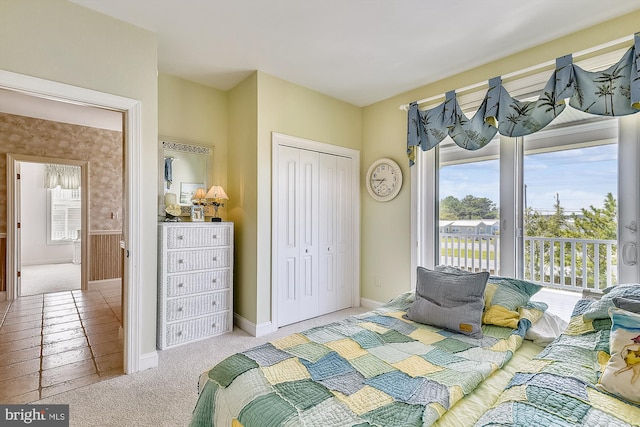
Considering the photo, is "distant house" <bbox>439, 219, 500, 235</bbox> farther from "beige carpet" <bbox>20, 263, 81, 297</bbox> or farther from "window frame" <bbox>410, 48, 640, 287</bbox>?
"beige carpet" <bbox>20, 263, 81, 297</bbox>

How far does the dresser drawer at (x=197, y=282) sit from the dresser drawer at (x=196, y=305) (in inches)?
2.3

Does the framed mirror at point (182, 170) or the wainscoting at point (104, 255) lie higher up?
the framed mirror at point (182, 170)

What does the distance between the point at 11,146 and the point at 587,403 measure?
6.49m

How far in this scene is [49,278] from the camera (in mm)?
5520

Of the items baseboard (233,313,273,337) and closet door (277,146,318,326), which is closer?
baseboard (233,313,273,337)

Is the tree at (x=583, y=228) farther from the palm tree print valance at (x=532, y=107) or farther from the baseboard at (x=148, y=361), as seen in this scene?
the baseboard at (x=148, y=361)

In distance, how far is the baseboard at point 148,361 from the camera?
2.39 meters

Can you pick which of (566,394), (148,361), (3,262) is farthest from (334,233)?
(3,262)

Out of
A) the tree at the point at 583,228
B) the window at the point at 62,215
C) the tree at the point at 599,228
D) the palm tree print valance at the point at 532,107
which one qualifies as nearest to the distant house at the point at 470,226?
the tree at the point at 583,228

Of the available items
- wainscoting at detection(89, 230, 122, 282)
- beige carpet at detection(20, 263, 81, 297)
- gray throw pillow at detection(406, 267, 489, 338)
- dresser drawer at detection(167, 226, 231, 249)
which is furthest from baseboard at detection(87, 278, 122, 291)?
gray throw pillow at detection(406, 267, 489, 338)

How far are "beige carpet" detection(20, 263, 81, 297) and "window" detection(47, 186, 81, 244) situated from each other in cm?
71

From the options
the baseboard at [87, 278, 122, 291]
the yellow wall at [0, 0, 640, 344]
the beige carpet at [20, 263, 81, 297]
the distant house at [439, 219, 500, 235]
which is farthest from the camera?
the baseboard at [87, 278, 122, 291]

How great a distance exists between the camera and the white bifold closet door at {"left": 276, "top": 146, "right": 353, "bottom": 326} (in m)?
3.34

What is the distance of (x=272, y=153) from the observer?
320cm
